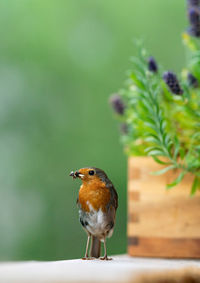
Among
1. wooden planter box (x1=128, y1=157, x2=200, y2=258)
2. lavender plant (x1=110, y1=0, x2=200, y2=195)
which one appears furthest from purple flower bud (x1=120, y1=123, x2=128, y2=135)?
wooden planter box (x1=128, y1=157, x2=200, y2=258)

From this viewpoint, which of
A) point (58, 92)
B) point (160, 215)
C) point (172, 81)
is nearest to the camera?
point (172, 81)

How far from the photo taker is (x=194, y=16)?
3.41ft

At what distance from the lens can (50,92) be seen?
3000mm

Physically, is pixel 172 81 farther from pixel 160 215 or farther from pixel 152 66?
pixel 160 215

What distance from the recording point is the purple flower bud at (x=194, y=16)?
104cm

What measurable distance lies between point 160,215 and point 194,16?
0.50 m

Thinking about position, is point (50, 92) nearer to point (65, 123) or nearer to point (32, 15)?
point (65, 123)

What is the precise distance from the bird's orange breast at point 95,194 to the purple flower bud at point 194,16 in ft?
1.96

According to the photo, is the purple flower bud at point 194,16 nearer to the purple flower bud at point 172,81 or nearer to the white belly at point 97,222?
the purple flower bud at point 172,81

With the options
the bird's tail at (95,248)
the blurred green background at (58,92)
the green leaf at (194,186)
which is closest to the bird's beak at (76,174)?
the bird's tail at (95,248)

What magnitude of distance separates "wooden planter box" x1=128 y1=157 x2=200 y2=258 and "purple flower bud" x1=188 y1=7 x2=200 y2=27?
1.20 feet

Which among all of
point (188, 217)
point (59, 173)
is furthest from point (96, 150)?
point (188, 217)

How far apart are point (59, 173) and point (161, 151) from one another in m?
1.34

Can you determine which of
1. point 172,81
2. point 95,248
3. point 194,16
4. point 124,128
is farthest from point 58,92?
point 95,248
